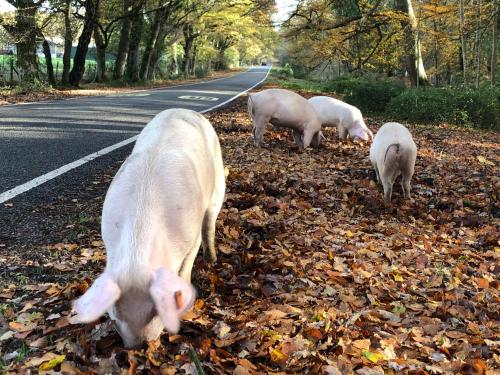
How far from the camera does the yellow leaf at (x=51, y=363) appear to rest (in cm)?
262

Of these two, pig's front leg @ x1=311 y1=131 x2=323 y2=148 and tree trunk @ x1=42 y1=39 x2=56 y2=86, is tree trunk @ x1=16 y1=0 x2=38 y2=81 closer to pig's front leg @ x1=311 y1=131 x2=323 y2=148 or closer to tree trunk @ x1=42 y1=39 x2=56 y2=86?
tree trunk @ x1=42 y1=39 x2=56 y2=86

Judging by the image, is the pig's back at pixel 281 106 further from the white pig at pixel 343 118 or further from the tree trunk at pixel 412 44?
the tree trunk at pixel 412 44

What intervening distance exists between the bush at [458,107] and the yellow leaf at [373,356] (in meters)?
12.0

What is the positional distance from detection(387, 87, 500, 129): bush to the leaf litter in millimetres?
7774

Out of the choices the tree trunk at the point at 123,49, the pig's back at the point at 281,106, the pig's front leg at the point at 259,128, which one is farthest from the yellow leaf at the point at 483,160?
the tree trunk at the point at 123,49

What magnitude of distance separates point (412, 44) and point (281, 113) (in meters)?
11.6

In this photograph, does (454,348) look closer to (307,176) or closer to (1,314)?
(1,314)

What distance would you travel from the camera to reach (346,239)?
496cm

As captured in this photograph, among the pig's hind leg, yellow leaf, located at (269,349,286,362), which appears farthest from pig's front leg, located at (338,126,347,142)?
yellow leaf, located at (269,349,286,362)

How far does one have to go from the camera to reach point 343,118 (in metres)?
10.1

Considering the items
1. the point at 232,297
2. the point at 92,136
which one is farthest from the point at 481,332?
the point at 92,136

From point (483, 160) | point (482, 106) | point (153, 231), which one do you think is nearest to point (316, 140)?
point (483, 160)

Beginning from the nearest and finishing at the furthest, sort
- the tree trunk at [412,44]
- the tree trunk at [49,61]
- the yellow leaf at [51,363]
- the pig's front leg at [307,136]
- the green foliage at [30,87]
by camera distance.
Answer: the yellow leaf at [51,363] < the pig's front leg at [307,136] < the green foliage at [30,87] < the tree trunk at [412,44] < the tree trunk at [49,61]

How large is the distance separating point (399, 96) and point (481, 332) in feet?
41.1
